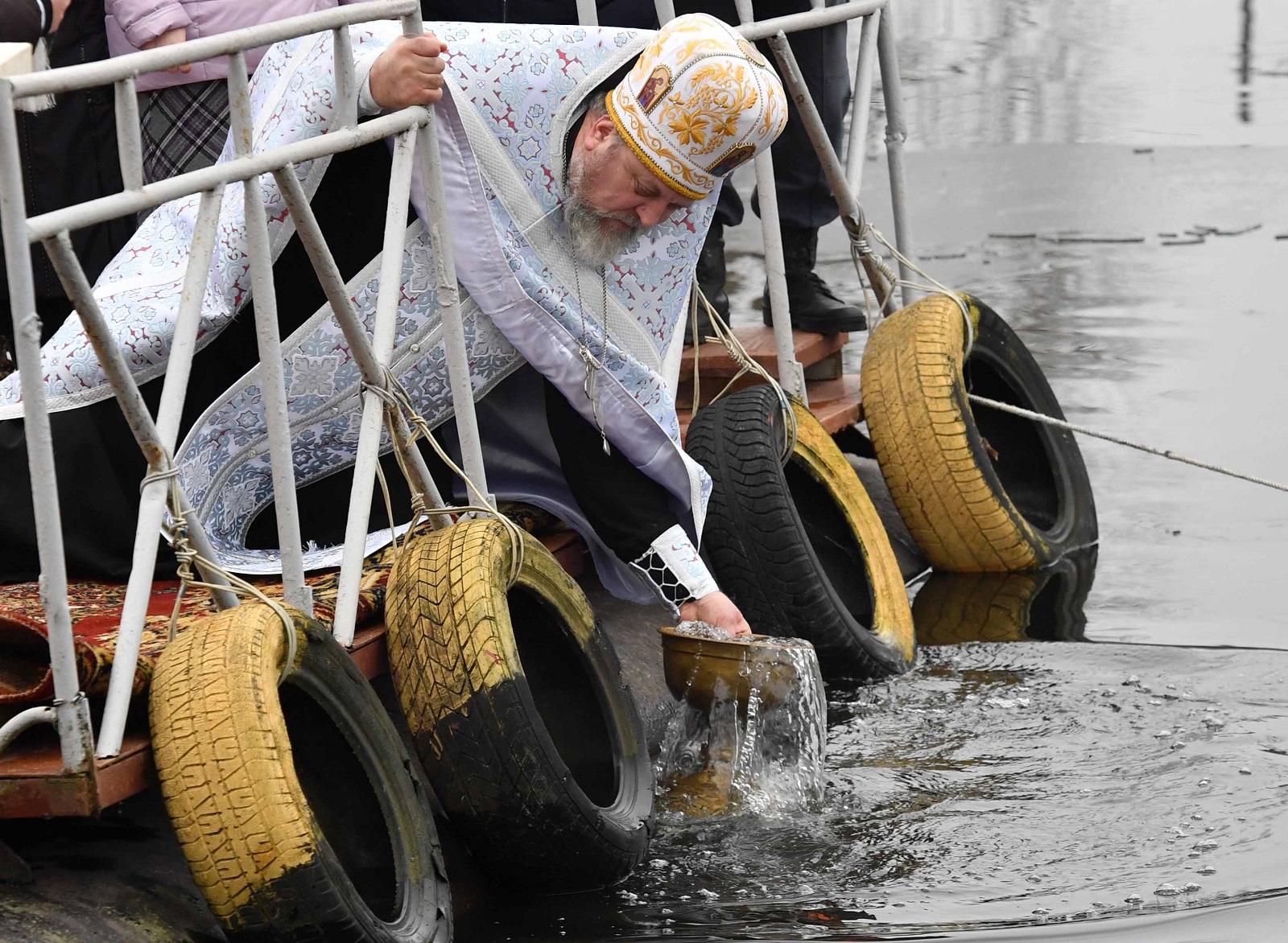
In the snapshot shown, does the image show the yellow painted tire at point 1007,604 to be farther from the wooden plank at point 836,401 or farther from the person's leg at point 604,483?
→ the person's leg at point 604,483

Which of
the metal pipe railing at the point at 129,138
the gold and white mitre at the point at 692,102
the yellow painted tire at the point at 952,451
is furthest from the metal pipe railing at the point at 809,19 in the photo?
the metal pipe railing at the point at 129,138

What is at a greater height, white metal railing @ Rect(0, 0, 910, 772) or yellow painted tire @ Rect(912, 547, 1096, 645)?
white metal railing @ Rect(0, 0, 910, 772)

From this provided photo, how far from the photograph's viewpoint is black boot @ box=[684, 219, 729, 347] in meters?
5.04

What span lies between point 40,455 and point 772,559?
2.12 metres

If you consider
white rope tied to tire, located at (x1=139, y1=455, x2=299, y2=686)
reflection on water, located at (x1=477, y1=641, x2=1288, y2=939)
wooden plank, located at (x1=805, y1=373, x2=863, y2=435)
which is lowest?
reflection on water, located at (x1=477, y1=641, x2=1288, y2=939)

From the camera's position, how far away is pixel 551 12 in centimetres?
477

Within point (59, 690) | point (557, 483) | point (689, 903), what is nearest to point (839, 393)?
point (557, 483)

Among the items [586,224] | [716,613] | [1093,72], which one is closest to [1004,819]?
[716,613]

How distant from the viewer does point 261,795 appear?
2.56m

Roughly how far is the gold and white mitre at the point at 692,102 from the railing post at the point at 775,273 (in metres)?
1.11

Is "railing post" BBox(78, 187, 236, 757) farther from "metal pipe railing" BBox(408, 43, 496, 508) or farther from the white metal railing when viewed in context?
"metal pipe railing" BBox(408, 43, 496, 508)

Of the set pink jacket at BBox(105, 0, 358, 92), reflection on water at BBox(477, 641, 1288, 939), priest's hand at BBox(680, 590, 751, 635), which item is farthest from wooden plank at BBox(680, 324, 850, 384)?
pink jacket at BBox(105, 0, 358, 92)

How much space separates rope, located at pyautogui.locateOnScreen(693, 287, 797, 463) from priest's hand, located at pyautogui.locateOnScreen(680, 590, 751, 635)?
96 cm

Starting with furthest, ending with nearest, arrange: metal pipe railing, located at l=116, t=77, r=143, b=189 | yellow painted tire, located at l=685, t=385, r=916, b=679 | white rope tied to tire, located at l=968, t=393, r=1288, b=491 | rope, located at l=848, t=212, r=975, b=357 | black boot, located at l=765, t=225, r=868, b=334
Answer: black boot, located at l=765, t=225, r=868, b=334 < rope, located at l=848, t=212, r=975, b=357 < white rope tied to tire, located at l=968, t=393, r=1288, b=491 < yellow painted tire, located at l=685, t=385, r=916, b=679 < metal pipe railing, located at l=116, t=77, r=143, b=189
